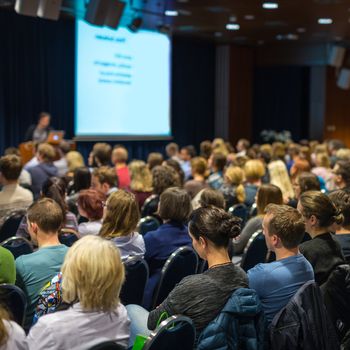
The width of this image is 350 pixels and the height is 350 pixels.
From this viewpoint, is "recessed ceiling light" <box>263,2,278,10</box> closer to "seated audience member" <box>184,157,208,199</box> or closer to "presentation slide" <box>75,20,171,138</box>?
"presentation slide" <box>75,20,171,138</box>

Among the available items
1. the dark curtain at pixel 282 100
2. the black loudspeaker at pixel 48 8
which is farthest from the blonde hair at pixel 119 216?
the dark curtain at pixel 282 100

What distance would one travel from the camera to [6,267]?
305 cm

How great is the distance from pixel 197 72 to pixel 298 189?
1211cm

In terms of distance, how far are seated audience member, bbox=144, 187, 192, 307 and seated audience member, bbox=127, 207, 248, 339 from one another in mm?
991

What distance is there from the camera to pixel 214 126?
18.6 metres

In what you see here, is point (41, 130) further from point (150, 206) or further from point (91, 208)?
point (91, 208)

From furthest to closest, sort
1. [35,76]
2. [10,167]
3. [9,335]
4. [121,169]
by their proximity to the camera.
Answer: [35,76], [121,169], [10,167], [9,335]

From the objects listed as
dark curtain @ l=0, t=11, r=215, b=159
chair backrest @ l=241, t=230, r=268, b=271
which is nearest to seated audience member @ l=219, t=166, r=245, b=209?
chair backrest @ l=241, t=230, r=268, b=271

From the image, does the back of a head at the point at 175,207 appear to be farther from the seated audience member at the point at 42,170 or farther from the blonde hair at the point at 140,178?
the seated audience member at the point at 42,170

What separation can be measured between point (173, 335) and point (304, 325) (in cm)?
73

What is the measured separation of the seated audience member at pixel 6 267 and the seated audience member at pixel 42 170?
14.6 ft

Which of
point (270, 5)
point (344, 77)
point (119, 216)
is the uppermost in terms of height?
point (270, 5)

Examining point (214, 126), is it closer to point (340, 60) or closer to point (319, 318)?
point (340, 60)

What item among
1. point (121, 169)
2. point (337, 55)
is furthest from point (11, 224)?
point (337, 55)
